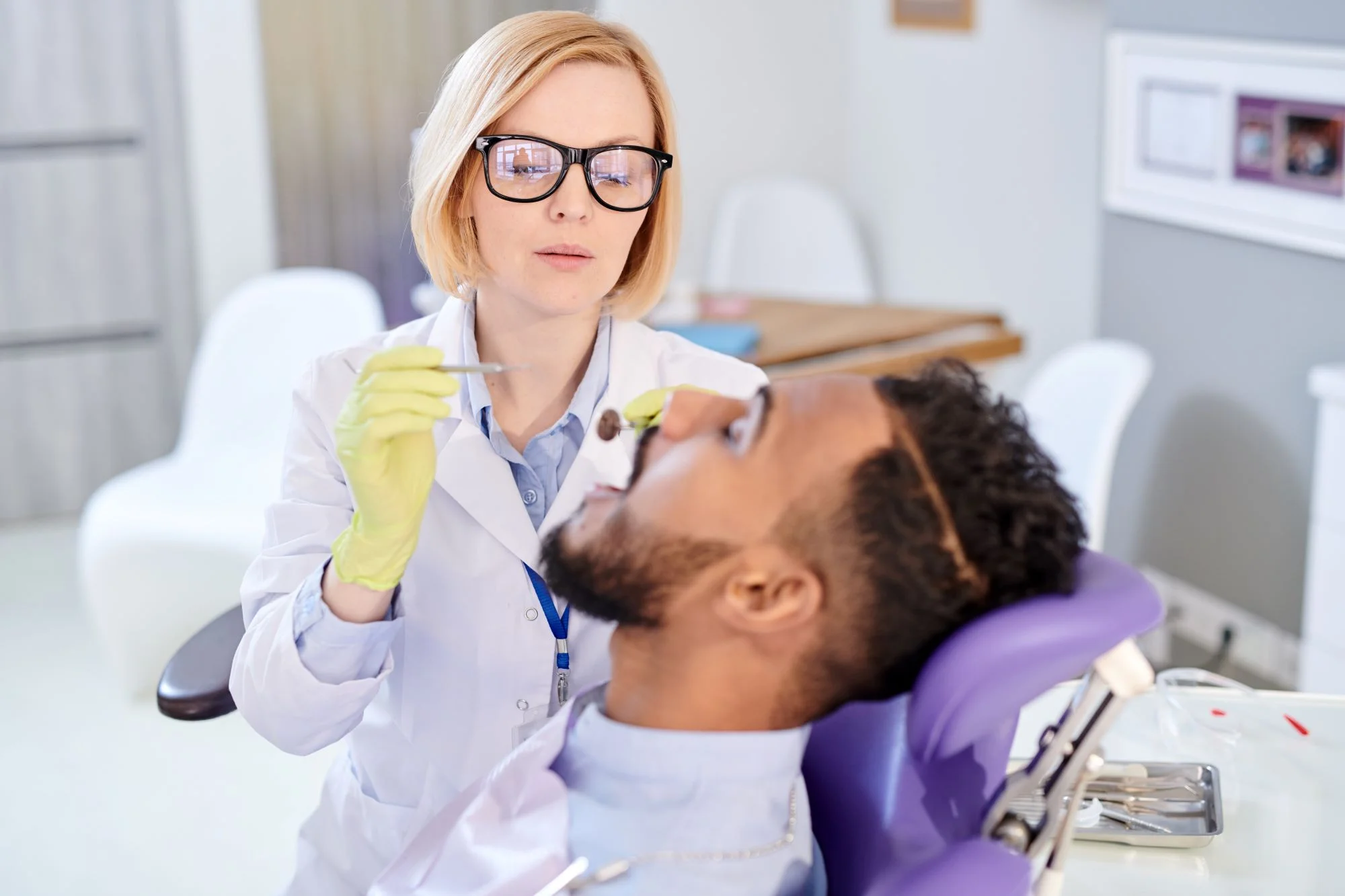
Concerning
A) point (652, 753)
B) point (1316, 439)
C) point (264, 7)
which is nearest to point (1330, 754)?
point (652, 753)

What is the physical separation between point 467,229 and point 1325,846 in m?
1.03

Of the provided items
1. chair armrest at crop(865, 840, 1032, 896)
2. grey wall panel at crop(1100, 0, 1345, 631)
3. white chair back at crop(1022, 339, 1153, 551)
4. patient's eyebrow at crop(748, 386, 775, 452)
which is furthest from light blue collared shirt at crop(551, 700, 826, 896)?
grey wall panel at crop(1100, 0, 1345, 631)

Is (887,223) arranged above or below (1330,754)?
above

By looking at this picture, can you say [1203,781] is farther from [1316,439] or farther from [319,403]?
[1316,439]

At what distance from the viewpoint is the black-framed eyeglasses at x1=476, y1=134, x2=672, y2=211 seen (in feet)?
4.40

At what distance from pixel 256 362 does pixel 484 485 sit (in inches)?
88.7

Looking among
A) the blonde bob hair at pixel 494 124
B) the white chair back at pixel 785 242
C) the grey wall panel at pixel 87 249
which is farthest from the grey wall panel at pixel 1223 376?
the grey wall panel at pixel 87 249

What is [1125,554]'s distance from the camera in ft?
11.5

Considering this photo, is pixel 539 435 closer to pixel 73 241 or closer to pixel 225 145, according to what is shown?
pixel 225 145

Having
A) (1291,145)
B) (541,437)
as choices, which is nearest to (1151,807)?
(541,437)

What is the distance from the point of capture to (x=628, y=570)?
104cm

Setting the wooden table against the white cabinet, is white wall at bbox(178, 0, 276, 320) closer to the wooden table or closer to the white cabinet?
the wooden table

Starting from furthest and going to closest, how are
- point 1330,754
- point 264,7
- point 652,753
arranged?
point 264,7, point 1330,754, point 652,753

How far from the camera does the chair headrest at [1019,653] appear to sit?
929mm
